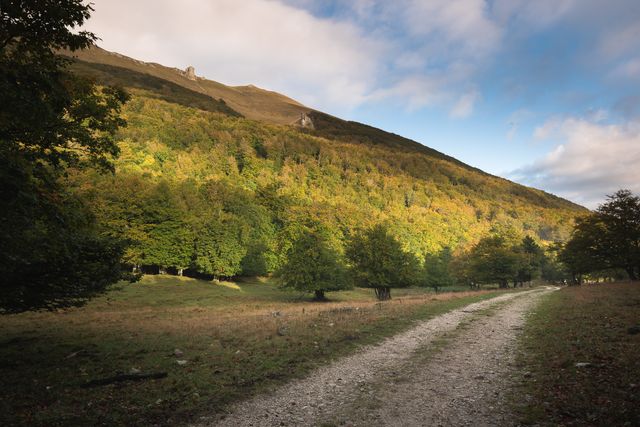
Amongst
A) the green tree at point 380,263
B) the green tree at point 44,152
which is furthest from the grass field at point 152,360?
the green tree at point 380,263

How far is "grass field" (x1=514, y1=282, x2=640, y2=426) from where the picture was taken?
7.14m

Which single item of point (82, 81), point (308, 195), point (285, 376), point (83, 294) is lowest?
point (285, 376)

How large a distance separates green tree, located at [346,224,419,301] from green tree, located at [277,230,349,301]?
7.58ft

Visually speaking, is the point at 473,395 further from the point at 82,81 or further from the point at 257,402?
the point at 82,81

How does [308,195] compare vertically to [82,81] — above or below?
above

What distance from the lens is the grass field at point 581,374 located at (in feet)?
23.4

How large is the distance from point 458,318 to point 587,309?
815cm

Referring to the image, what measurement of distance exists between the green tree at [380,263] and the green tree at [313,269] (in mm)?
2311

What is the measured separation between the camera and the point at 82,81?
1073 centimetres

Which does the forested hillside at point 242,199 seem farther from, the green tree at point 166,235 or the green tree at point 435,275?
the green tree at point 435,275

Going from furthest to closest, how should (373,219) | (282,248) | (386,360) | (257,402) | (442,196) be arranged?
1. (442,196)
2. (373,219)
3. (282,248)
4. (386,360)
5. (257,402)

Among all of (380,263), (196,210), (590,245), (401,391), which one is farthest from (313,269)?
(590,245)

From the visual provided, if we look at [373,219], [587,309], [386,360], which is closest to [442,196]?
[373,219]

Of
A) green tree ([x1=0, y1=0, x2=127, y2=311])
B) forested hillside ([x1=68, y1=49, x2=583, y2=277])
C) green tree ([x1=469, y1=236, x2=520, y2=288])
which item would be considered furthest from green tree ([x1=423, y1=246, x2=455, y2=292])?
green tree ([x1=0, y1=0, x2=127, y2=311])
